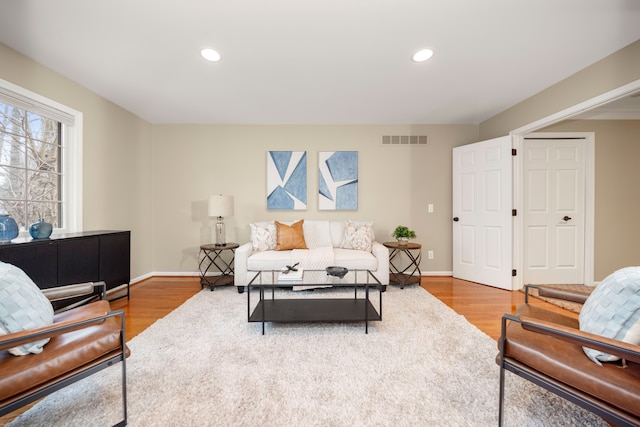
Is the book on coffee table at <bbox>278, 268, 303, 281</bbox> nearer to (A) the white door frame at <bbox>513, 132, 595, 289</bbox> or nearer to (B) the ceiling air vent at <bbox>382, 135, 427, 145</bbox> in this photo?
(B) the ceiling air vent at <bbox>382, 135, 427, 145</bbox>

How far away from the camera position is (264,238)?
3561mm

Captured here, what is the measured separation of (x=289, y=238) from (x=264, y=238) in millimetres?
364

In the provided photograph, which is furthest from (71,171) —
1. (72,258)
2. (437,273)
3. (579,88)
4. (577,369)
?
(579,88)

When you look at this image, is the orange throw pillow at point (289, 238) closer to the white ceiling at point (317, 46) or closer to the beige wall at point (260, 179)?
the beige wall at point (260, 179)

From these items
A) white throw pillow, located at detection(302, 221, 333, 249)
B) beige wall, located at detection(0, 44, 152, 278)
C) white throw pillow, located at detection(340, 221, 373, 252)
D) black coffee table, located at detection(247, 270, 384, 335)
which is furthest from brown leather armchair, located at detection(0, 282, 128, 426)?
white throw pillow, located at detection(340, 221, 373, 252)

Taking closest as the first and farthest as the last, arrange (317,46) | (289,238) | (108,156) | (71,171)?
(317,46) < (71,171) < (108,156) < (289,238)

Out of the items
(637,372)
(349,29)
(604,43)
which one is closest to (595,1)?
(604,43)

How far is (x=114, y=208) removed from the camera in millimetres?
3334

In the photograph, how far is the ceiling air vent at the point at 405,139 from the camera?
4051 millimetres

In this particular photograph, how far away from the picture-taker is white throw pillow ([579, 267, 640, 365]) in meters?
1.04

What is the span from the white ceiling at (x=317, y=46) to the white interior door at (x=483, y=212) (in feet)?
2.52

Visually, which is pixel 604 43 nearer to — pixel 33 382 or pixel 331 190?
pixel 331 190

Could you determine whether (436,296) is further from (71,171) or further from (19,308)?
(71,171)

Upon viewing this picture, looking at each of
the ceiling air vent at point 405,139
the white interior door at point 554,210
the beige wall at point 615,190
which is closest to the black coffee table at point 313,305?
the ceiling air vent at point 405,139
